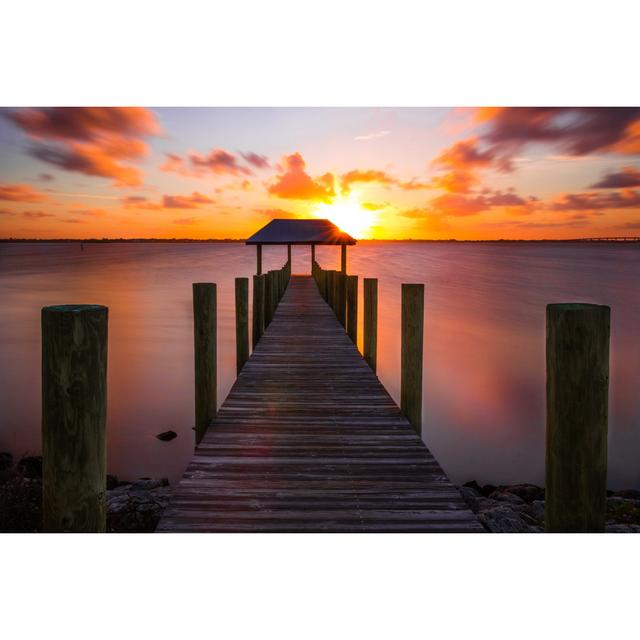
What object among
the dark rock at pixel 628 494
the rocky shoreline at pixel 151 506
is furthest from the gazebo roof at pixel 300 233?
the dark rock at pixel 628 494

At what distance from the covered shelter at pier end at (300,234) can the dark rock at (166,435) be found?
37.3ft

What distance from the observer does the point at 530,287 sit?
35.5m

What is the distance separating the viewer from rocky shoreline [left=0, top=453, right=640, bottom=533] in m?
5.00

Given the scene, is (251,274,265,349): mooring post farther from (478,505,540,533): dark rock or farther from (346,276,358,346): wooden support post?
(478,505,540,533): dark rock

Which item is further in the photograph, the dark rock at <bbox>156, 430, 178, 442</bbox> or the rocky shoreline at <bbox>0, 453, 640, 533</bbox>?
the dark rock at <bbox>156, 430, 178, 442</bbox>

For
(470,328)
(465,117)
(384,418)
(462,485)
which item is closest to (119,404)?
(462,485)

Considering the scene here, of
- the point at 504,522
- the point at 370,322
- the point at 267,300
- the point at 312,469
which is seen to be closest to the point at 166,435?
the point at 267,300

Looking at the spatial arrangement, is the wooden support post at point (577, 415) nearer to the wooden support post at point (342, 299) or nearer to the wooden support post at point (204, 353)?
the wooden support post at point (204, 353)

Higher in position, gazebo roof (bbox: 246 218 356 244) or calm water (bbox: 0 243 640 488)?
gazebo roof (bbox: 246 218 356 244)

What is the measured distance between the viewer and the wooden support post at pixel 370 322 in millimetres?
7218

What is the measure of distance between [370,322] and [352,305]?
1898 mm

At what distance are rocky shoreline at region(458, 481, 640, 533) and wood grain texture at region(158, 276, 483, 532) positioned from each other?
6.10 feet

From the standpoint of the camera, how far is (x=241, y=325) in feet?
23.2

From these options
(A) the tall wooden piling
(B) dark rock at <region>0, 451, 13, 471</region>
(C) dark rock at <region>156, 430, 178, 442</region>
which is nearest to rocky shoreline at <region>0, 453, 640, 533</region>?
(B) dark rock at <region>0, 451, 13, 471</region>
